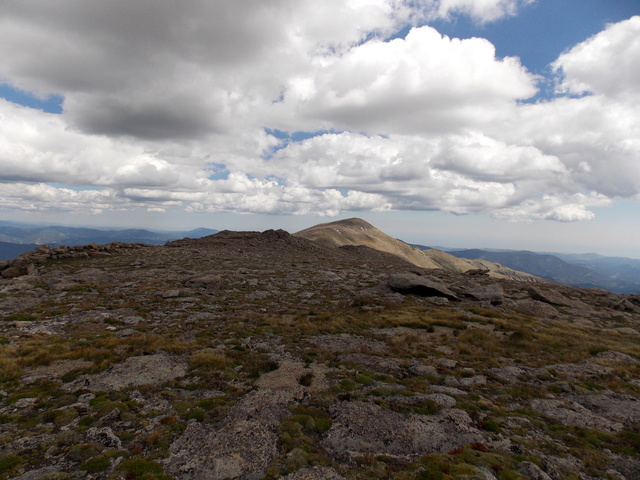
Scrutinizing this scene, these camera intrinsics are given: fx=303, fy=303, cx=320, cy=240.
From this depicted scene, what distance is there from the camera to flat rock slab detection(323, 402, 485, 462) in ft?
38.4

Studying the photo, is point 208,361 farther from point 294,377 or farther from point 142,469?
point 142,469

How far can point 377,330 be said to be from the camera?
27438 millimetres

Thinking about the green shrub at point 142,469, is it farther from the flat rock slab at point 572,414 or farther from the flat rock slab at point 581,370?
the flat rock slab at point 581,370

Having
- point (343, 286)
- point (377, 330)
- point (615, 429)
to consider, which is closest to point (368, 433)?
point (615, 429)

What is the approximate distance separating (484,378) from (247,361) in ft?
48.4

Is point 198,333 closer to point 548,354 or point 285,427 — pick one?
point 285,427

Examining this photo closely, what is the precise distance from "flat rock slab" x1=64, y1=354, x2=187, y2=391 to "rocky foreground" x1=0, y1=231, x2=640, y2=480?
0.38 ft

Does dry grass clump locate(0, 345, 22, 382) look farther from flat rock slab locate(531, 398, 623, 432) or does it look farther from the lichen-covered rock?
the lichen-covered rock

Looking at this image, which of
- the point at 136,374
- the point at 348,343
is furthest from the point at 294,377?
the point at 136,374

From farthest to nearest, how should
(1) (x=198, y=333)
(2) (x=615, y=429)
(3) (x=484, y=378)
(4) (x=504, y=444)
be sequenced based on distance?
(1) (x=198, y=333) → (3) (x=484, y=378) → (2) (x=615, y=429) → (4) (x=504, y=444)

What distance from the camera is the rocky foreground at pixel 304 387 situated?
1085 centimetres

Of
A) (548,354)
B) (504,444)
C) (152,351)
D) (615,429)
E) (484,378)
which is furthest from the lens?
(548,354)

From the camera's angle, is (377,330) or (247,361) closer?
(247,361)

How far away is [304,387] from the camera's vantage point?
16391mm
